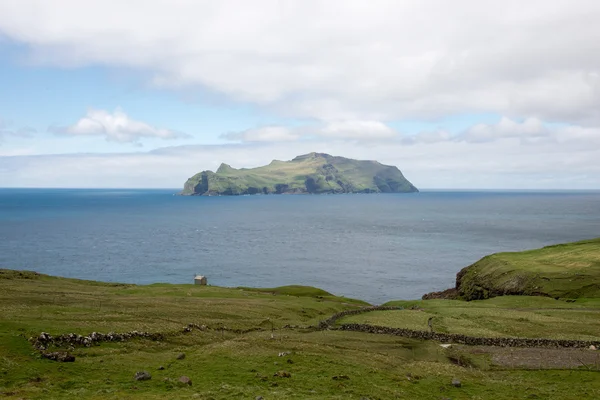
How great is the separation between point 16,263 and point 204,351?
14388cm

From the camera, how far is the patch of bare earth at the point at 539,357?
42844 millimetres

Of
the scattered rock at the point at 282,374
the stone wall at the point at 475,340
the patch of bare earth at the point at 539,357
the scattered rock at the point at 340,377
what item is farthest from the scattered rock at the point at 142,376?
the stone wall at the point at 475,340

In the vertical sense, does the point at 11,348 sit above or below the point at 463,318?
above

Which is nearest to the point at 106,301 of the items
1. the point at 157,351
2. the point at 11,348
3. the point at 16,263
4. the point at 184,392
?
the point at 157,351

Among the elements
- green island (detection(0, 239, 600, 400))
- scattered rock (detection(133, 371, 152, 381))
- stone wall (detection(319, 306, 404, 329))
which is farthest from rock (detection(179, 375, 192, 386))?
stone wall (detection(319, 306, 404, 329))

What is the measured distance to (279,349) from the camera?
4269 cm

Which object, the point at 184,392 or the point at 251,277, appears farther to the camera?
the point at 251,277

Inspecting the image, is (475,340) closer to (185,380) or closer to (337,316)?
(337,316)

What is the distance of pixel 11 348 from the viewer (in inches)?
1304

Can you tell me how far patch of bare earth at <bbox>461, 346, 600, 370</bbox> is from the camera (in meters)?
42.8

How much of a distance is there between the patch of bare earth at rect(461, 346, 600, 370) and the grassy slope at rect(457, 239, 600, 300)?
45853 millimetres

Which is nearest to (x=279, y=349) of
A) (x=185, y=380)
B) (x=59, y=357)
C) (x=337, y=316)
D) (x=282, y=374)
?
(x=282, y=374)

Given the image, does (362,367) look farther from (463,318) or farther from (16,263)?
(16,263)

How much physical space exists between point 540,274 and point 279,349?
76766 mm
